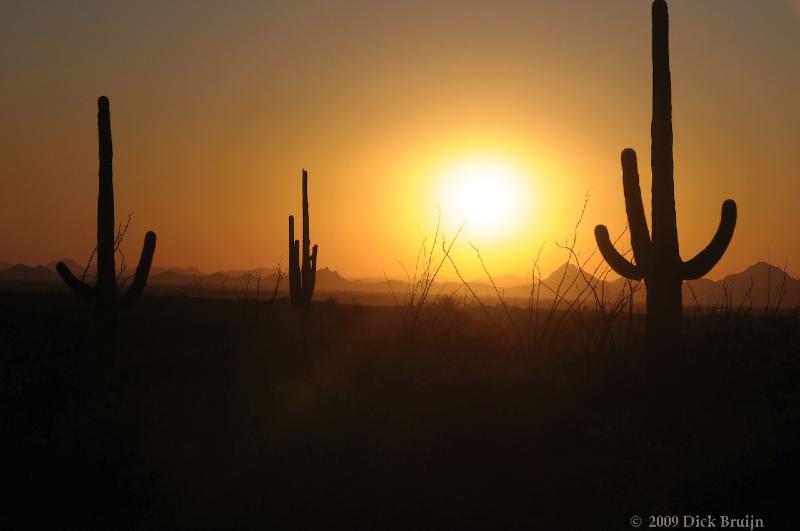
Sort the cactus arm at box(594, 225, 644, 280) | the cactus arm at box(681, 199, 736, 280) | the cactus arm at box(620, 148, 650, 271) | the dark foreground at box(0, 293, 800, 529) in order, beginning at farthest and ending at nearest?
the cactus arm at box(594, 225, 644, 280) → the cactus arm at box(620, 148, 650, 271) → the cactus arm at box(681, 199, 736, 280) → the dark foreground at box(0, 293, 800, 529)

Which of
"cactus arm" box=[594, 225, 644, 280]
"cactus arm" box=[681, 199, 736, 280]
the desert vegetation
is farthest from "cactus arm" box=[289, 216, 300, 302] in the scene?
"cactus arm" box=[681, 199, 736, 280]

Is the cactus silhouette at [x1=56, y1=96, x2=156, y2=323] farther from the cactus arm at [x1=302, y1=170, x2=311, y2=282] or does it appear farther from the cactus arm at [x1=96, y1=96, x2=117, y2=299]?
the cactus arm at [x1=302, y1=170, x2=311, y2=282]

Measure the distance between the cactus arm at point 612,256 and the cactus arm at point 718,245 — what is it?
31.9 inches

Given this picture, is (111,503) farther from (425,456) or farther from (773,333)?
(773,333)

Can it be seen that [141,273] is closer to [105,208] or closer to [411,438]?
[105,208]

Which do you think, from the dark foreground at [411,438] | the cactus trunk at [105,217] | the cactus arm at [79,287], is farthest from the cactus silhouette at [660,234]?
the cactus arm at [79,287]

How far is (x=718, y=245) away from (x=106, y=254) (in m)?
9.23

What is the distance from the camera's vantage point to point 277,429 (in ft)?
30.5

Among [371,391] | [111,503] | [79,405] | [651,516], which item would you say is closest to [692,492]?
[651,516]

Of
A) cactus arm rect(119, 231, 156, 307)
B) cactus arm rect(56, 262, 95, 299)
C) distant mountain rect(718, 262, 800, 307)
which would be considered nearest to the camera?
distant mountain rect(718, 262, 800, 307)

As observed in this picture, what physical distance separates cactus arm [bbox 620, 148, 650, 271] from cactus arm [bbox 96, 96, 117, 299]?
8.12m

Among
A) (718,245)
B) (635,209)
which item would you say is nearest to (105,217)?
(635,209)

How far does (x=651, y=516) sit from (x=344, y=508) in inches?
104

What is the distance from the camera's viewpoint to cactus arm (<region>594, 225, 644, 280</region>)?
10.2m
